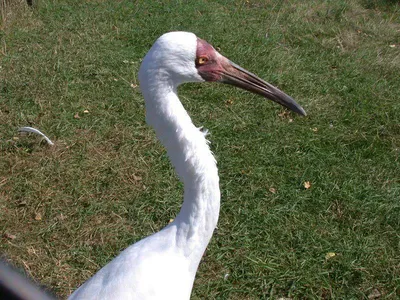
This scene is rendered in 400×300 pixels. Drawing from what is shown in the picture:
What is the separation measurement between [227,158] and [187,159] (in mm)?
2352

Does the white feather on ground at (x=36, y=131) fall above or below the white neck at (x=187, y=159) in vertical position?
below

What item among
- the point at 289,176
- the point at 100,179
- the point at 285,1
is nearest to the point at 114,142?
the point at 100,179

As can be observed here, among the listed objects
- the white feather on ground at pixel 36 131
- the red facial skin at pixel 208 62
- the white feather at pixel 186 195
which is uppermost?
the red facial skin at pixel 208 62

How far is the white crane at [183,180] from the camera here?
2299 mm

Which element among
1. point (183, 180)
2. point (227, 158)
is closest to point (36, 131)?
point (227, 158)

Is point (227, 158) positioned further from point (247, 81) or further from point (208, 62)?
point (208, 62)

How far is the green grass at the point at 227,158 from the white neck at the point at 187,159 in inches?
47.6

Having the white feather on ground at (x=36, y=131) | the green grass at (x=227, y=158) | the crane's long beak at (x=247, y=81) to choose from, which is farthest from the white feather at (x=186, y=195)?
the white feather on ground at (x=36, y=131)

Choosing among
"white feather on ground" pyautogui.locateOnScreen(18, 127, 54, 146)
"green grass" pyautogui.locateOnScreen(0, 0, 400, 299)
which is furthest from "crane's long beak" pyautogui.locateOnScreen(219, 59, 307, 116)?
"white feather on ground" pyautogui.locateOnScreen(18, 127, 54, 146)

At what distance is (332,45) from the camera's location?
23.1ft

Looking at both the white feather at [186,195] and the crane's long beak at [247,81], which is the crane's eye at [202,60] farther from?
the crane's long beak at [247,81]

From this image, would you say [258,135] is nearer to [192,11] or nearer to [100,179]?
[100,179]

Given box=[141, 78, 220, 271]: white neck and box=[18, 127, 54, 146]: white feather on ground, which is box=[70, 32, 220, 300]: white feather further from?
box=[18, 127, 54, 146]: white feather on ground

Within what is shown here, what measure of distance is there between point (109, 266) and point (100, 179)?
6.32ft
